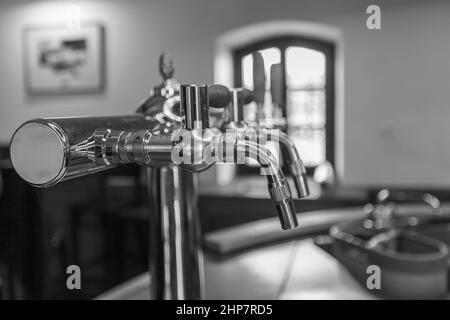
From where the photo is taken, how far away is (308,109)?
3.56ft

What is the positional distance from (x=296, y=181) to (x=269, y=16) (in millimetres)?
214

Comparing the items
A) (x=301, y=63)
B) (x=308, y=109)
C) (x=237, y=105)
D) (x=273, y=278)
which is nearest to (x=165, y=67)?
(x=237, y=105)

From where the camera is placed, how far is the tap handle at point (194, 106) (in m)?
0.33

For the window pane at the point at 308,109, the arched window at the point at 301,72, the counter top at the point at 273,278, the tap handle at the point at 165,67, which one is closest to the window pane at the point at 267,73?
the arched window at the point at 301,72

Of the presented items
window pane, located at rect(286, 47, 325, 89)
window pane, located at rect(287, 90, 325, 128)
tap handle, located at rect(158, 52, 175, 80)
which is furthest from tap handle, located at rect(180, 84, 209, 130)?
window pane, located at rect(287, 90, 325, 128)

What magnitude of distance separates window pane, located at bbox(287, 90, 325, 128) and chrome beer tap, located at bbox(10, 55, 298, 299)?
1.60ft

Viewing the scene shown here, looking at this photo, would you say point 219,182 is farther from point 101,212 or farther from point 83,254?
point 101,212

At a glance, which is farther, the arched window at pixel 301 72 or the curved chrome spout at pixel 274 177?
the arched window at pixel 301 72

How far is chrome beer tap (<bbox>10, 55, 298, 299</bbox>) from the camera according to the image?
31 centimetres

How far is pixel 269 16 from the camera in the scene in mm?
550

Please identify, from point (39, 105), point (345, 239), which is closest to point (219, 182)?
point (345, 239)

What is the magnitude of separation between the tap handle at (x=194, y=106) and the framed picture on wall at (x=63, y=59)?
0.45 feet

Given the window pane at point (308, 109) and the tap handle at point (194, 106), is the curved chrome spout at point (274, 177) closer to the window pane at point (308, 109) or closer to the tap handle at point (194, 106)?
the tap handle at point (194, 106)
